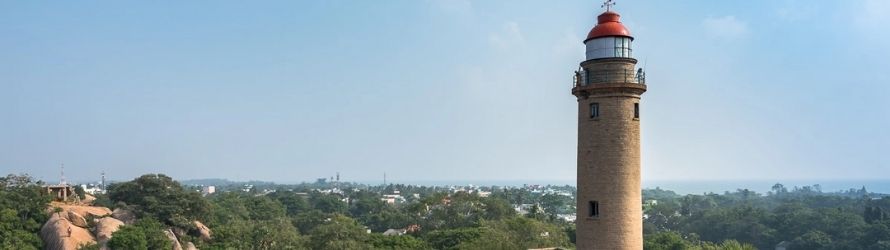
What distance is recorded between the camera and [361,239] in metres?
39.2

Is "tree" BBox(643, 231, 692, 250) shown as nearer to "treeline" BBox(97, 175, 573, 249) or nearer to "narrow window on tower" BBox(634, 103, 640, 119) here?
"treeline" BBox(97, 175, 573, 249)

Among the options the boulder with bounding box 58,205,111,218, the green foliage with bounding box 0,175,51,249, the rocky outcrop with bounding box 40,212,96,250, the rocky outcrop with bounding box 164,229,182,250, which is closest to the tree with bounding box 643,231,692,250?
the rocky outcrop with bounding box 164,229,182,250

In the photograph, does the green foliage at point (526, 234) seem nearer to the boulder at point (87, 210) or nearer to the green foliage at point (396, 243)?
the green foliage at point (396, 243)

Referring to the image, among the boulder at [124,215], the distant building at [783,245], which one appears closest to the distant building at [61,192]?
the boulder at [124,215]

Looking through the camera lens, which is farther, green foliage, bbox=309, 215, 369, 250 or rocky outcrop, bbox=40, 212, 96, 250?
rocky outcrop, bbox=40, 212, 96, 250

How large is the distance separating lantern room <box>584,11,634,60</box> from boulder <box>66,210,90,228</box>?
3693 centimetres

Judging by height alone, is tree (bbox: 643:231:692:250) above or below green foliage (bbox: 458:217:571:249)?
below

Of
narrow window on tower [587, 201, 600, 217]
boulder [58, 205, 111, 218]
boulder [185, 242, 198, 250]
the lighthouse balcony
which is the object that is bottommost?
boulder [185, 242, 198, 250]

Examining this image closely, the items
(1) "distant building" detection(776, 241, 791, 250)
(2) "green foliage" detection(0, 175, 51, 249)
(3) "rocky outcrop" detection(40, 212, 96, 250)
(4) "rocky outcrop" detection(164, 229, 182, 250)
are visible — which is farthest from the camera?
(1) "distant building" detection(776, 241, 791, 250)

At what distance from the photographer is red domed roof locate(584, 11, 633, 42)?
18.1 metres

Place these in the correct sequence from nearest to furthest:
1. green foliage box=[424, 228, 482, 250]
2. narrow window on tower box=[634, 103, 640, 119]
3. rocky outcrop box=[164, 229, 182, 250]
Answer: narrow window on tower box=[634, 103, 640, 119], rocky outcrop box=[164, 229, 182, 250], green foliage box=[424, 228, 482, 250]

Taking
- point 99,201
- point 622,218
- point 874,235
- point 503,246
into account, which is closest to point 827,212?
point 874,235

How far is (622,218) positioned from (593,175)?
1524 millimetres

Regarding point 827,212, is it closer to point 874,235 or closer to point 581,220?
point 874,235
